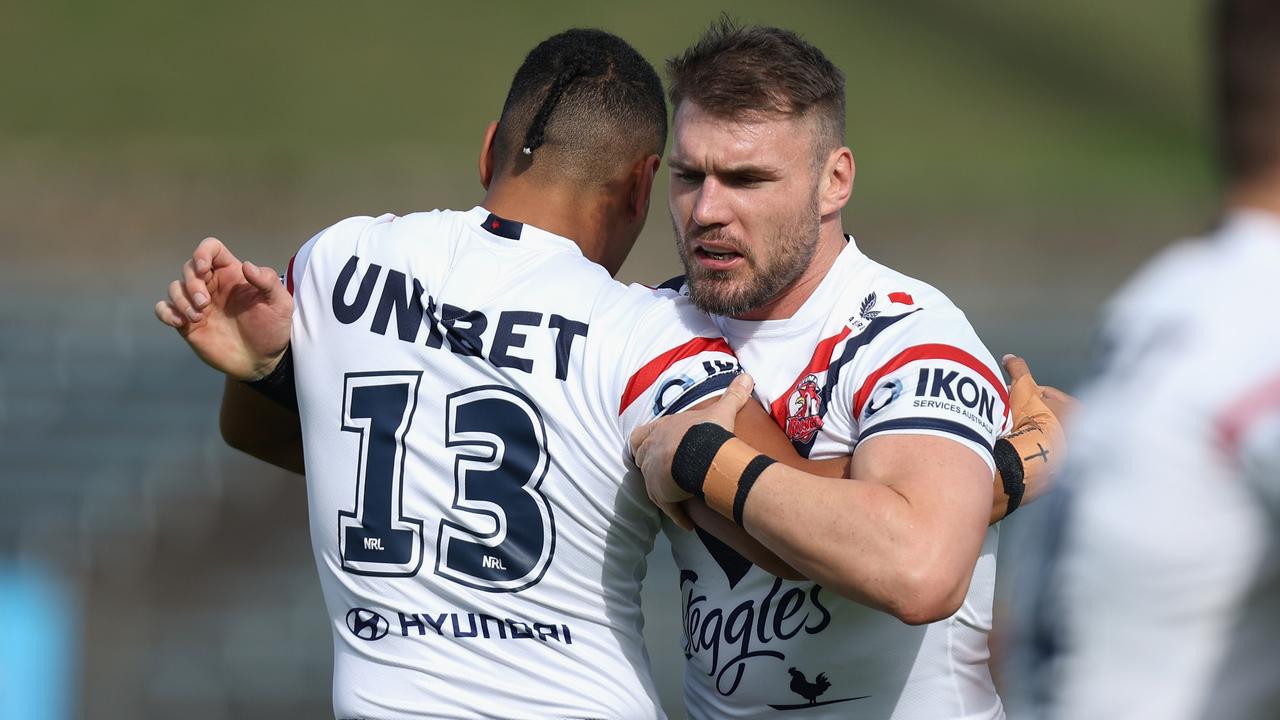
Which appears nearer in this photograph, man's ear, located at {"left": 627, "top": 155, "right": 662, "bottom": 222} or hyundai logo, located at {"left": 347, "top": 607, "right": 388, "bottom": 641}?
hyundai logo, located at {"left": 347, "top": 607, "right": 388, "bottom": 641}

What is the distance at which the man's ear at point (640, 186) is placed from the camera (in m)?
3.26

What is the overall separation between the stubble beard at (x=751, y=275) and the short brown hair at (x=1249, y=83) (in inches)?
62.1

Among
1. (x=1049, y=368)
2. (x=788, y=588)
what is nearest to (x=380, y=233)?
(x=788, y=588)

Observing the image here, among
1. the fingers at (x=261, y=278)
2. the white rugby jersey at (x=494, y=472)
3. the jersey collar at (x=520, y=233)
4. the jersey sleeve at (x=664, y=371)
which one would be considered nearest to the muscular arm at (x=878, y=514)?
the jersey sleeve at (x=664, y=371)

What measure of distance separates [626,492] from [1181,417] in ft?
5.19

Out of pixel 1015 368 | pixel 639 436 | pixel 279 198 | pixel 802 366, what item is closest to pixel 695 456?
pixel 639 436

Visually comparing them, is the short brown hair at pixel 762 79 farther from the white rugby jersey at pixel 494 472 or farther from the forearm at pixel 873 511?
the forearm at pixel 873 511

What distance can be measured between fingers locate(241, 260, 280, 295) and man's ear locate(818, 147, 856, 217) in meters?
1.25

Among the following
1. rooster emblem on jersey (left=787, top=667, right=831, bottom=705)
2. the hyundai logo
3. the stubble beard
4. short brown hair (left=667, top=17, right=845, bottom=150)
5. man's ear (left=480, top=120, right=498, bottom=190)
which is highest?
short brown hair (left=667, top=17, right=845, bottom=150)

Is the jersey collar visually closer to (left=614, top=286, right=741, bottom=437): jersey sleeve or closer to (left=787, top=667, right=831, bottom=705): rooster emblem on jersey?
(left=614, top=286, right=741, bottom=437): jersey sleeve

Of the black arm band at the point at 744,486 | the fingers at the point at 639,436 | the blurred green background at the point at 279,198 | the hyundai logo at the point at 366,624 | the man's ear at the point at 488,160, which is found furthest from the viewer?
the blurred green background at the point at 279,198

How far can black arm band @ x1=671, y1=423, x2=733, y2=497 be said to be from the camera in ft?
8.54

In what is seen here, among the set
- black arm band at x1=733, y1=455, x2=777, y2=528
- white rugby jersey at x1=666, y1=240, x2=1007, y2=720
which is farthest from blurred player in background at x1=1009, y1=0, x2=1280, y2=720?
white rugby jersey at x1=666, y1=240, x2=1007, y2=720

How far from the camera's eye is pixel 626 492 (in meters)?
2.93
